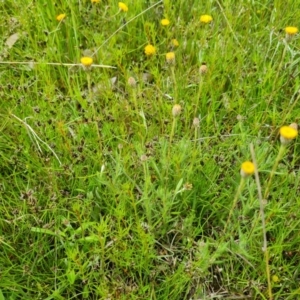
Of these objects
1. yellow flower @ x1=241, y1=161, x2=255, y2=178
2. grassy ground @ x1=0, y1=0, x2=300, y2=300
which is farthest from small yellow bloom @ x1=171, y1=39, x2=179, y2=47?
yellow flower @ x1=241, y1=161, x2=255, y2=178

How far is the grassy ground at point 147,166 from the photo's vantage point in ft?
4.29

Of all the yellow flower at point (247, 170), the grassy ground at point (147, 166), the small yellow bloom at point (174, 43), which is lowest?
the grassy ground at point (147, 166)

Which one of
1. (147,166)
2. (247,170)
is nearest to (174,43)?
(147,166)

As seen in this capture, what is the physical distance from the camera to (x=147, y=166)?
1.28 metres

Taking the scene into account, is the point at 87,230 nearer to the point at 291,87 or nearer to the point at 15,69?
the point at 15,69

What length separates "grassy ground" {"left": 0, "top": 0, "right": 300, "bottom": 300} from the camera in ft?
4.29

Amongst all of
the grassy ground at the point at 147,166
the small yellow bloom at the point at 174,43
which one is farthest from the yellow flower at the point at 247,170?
the small yellow bloom at the point at 174,43

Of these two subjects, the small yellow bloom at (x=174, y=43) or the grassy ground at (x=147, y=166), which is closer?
the grassy ground at (x=147, y=166)

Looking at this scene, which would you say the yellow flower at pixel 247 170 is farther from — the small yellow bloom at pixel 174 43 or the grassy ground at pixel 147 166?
the small yellow bloom at pixel 174 43

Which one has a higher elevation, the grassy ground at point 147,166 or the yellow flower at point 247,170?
the yellow flower at point 247,170

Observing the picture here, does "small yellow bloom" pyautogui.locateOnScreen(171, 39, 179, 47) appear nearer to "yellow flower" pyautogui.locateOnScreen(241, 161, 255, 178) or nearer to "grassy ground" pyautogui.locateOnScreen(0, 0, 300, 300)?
"grassy ground" pyautogui.locateOnScreen(0, 0, 300, 300)

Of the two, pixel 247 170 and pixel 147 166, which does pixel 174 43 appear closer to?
pixel 147 166

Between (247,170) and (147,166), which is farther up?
(247,170)

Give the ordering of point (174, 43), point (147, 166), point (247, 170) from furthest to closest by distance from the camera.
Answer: point (174, 43)
point (147, 166)
point (247, 170)
